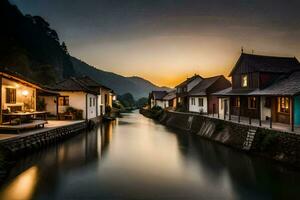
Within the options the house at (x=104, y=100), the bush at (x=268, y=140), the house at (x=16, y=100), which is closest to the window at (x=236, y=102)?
the bush at (x=268, y=140)

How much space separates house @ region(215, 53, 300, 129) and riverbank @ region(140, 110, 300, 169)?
69.7 inches

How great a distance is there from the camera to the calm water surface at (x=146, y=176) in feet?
30.2

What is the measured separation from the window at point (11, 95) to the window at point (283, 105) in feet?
67.0

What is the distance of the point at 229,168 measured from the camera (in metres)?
12.8

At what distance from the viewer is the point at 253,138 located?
50.6ft

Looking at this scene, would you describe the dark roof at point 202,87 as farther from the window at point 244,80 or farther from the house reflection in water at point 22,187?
the house reflection in water at point 22,187

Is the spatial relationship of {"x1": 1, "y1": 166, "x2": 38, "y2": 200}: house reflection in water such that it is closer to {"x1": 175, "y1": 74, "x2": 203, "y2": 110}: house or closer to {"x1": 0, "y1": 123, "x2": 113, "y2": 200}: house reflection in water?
{"x1": 0, "y1": 123, "x2": 113, "y2": 200}: house reflection in water

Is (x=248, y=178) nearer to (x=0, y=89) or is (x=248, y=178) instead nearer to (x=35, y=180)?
(x=35, y=180)

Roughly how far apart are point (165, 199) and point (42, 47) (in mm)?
72823

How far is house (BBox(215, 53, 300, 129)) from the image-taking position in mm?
18828

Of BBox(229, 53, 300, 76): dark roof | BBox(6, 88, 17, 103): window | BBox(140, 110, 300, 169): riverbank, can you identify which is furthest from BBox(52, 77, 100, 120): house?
BBox(229, 53, 300, 76): dark roof

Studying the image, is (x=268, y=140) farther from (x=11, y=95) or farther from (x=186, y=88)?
(x=186, y=88)

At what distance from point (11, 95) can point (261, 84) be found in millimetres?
20992

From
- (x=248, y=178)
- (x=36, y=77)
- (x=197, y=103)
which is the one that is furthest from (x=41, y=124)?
(x=36, y=77)
